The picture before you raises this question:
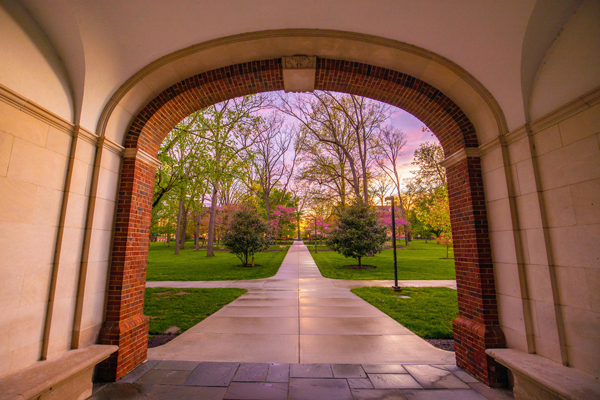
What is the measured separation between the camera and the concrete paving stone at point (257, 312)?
5754 mm

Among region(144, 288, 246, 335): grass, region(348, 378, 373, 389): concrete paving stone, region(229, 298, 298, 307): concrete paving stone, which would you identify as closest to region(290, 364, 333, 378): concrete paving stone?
region(348, 378, 373, 389): concrete paving stone

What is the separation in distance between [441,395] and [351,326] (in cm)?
233

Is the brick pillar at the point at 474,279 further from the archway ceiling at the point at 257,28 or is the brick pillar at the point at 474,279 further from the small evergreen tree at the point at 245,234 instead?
the small evergreen tree at the point at 245,234

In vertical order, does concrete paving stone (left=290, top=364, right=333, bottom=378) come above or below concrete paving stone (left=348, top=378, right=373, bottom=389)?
below

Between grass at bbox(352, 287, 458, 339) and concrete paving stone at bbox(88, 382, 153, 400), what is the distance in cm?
432

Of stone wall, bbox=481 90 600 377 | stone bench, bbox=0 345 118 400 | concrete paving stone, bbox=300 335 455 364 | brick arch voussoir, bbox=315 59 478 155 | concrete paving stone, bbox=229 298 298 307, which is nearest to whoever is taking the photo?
stone bench, bbox=0 345 118 400

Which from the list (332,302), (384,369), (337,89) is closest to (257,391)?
(384,369)

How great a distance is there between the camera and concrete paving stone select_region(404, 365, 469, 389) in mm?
3020

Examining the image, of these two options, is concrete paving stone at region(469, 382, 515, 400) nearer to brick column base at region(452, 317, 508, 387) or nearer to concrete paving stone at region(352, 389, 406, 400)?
brick column base at region(452, 317, 508, 387)

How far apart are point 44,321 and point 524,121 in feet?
18.9

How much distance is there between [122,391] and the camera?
113 inches

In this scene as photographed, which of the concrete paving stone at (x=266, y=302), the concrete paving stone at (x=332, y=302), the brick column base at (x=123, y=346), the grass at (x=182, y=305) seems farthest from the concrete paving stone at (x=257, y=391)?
the concrete paving stone at (x=332, y=302)

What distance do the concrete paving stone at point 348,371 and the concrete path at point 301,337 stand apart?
0.44 feet

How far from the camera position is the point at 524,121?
3029mm
